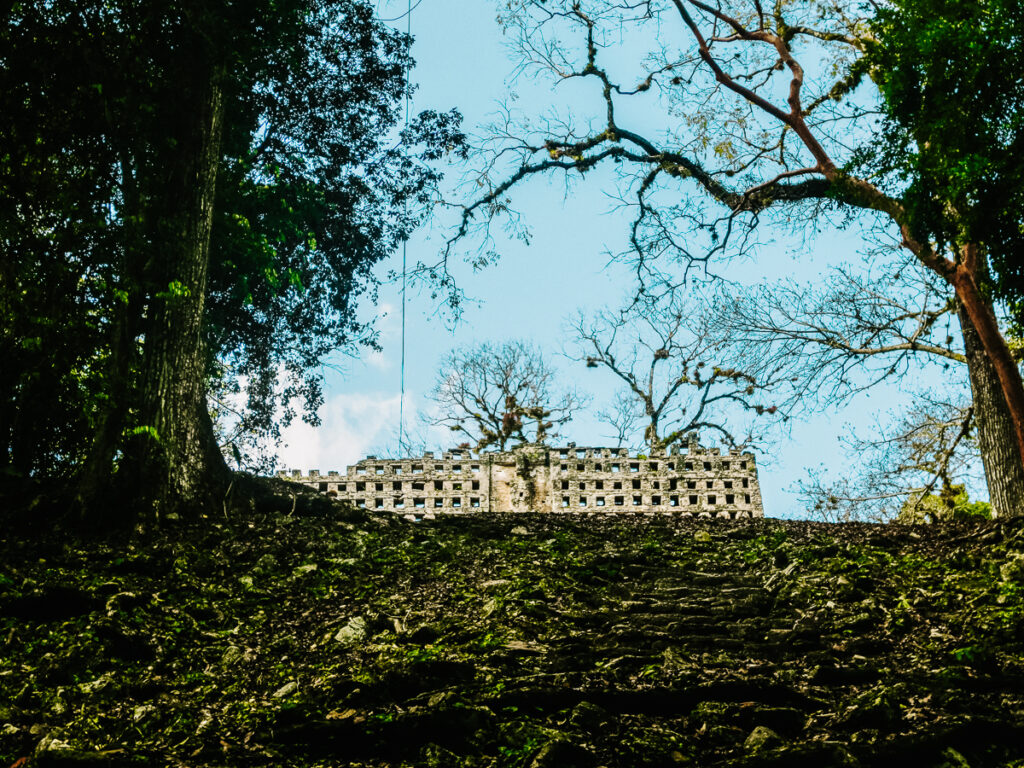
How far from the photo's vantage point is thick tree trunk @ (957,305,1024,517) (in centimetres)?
834

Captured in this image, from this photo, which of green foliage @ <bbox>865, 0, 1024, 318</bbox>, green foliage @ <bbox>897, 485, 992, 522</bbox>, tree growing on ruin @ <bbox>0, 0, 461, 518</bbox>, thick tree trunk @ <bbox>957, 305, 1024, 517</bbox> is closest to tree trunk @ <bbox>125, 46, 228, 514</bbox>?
tree growing on ruin @ <bbox>0, 0, 461, 518</bbox>

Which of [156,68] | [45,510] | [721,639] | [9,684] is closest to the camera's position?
[9,684]

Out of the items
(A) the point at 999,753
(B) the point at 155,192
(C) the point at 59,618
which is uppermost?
(B) the point at 155,192

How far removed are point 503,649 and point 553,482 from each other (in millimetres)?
9892

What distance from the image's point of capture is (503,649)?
207 inches

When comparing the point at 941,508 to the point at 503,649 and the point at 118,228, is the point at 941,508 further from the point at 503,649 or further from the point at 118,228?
the point at 118,228

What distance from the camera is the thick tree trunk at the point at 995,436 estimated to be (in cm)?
834

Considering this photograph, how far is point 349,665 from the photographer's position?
515 cm

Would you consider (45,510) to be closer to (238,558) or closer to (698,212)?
(238,558)

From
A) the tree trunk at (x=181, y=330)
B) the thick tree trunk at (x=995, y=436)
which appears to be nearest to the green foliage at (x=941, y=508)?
the thick tree trunk at (x=995, y=436)

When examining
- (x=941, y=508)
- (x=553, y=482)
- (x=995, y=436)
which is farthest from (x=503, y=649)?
(x=553, y=482)

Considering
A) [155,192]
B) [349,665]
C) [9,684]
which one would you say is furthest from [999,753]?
[155,192]

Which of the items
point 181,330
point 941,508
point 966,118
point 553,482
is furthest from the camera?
point 553,482

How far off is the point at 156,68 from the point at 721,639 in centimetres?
782
